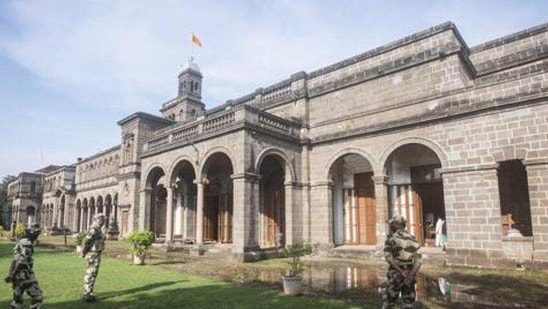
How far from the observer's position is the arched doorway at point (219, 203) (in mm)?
20016

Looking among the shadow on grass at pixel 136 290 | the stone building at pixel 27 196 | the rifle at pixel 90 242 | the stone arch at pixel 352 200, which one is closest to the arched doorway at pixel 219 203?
the stone arch at pixel 352 200

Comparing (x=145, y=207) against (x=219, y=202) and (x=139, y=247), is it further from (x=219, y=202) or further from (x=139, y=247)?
(x=139, y=247)

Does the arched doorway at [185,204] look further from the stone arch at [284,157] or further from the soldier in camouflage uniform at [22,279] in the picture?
the soldier in camouflage uniform at [22,279]

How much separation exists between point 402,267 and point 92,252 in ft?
19.0

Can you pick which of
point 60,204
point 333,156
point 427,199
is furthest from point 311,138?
point 60,204

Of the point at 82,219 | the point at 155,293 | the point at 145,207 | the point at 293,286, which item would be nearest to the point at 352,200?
the point at 293,286

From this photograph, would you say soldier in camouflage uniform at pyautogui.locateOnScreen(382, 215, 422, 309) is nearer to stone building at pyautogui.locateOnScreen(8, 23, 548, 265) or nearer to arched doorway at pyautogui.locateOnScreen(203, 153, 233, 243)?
stone building at pyautogui.locateOnScreen(8, 23, 548, 265)

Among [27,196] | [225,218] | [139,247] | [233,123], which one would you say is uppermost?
[233,123]

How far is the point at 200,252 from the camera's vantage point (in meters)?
16.1

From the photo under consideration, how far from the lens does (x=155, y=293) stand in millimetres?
8008

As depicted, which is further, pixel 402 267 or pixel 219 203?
pixel 219 203

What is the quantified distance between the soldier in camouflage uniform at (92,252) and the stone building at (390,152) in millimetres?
6723

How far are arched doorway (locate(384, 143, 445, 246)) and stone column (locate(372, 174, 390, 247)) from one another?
24.6 inches

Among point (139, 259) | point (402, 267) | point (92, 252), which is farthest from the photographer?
point (139, 259)
